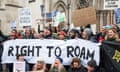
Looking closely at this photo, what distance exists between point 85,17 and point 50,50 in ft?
4.94

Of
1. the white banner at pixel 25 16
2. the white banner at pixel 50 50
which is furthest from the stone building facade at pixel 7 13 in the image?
the white banner at pixel 50 50

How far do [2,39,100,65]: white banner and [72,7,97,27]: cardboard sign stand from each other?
4.30ft

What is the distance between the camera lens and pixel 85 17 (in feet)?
40.1

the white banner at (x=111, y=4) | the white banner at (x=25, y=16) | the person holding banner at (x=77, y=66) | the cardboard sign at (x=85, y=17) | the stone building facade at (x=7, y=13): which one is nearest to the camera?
the person holding banner at (x=77, y=66)

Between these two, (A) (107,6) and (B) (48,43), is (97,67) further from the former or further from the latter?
(A) (107,6)

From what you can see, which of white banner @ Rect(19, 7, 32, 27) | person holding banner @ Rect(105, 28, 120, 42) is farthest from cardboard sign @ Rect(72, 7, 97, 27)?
white banner @ Rect(19, 7, 32, 27)

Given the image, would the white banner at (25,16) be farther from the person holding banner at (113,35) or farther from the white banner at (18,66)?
the person holding banner at (113,35)

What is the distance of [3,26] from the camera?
2738 centimetres

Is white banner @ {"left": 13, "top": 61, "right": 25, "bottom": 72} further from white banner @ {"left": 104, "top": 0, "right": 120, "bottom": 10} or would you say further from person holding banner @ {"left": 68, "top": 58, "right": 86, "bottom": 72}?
white banner @ {"left": 104, "top": 0, "right": 120, "bottom": 10}

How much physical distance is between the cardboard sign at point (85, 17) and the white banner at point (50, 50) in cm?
131

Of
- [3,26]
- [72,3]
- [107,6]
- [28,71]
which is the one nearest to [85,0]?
[72,3]

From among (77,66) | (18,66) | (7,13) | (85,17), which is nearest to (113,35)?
(77,66)

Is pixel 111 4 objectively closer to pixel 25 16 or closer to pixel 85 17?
pixel 85 17

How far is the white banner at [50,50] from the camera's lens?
10.8 m
